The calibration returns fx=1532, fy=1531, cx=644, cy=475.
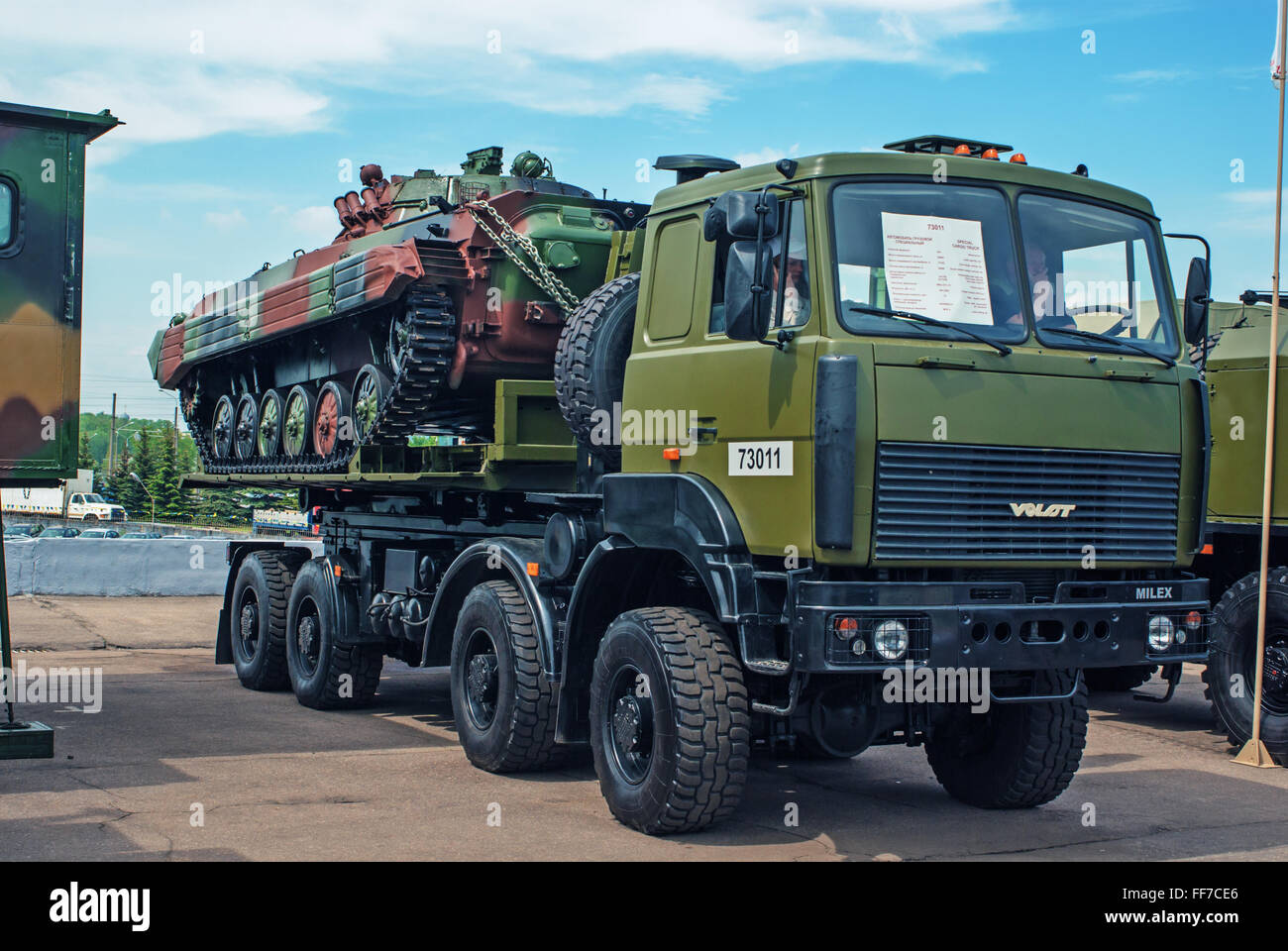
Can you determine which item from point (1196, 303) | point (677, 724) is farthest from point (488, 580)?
point (1196, 303)

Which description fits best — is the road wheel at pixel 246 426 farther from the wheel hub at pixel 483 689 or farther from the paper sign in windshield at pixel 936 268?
the paper sign in windshield at pixel 936 268

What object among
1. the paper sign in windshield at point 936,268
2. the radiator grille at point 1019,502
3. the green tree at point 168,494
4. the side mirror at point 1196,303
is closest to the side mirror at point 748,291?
the paper sign in windshield at point 936,268

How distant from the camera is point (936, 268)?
22.9 feet

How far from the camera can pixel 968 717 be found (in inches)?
328

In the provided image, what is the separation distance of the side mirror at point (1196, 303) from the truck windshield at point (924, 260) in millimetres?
1049

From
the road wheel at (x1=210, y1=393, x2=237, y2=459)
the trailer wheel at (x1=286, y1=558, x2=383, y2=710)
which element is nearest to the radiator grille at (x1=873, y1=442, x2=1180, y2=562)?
the trailer wheel at (x1=286, y1=558, x2=383, y2=710)

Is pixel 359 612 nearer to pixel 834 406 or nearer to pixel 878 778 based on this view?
pixel 878 778

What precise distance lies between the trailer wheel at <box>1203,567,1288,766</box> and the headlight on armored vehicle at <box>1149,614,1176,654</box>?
352cm

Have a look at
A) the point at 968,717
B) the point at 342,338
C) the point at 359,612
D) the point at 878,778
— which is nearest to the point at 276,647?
the point at 359,612

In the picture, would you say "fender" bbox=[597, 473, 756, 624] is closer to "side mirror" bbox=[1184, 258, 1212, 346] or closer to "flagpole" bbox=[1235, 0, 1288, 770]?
"side mirror" bbox=[1184, 258, 1212, 346]

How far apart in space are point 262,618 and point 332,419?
6.98ft

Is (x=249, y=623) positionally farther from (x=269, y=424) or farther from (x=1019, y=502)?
(x=1019, y=502)

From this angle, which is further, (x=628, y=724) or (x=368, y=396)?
(x=368, y=396)
